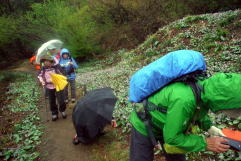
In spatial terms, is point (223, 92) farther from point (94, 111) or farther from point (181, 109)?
point (94, 111)

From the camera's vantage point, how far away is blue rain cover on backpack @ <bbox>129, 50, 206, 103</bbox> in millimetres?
2455

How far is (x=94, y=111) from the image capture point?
5402mm

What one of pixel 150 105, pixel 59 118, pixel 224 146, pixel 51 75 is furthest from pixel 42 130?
pixel 224 146

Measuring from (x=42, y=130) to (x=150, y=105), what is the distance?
593 cm

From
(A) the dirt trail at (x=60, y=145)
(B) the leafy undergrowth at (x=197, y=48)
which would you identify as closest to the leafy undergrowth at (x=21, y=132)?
(A) the dirt trail at (x=60, y=145)

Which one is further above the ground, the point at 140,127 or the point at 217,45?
the point at 217,45

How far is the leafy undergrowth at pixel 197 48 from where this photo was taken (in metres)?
7.20

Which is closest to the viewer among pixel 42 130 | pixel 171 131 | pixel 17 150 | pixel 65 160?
pixel 171 131

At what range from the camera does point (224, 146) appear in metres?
2.51

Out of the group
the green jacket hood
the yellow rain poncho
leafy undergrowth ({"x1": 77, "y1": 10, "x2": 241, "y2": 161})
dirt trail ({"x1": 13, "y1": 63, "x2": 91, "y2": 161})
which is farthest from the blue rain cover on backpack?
the yellow rain poncho

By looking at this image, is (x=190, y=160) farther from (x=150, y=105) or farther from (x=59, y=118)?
(x=59, y=118)

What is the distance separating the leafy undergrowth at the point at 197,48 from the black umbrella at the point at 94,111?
114 centimetres

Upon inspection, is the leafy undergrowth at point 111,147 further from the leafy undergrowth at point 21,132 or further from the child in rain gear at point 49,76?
the child in rain gear at point 49,76

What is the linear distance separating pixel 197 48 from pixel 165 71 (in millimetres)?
10589
